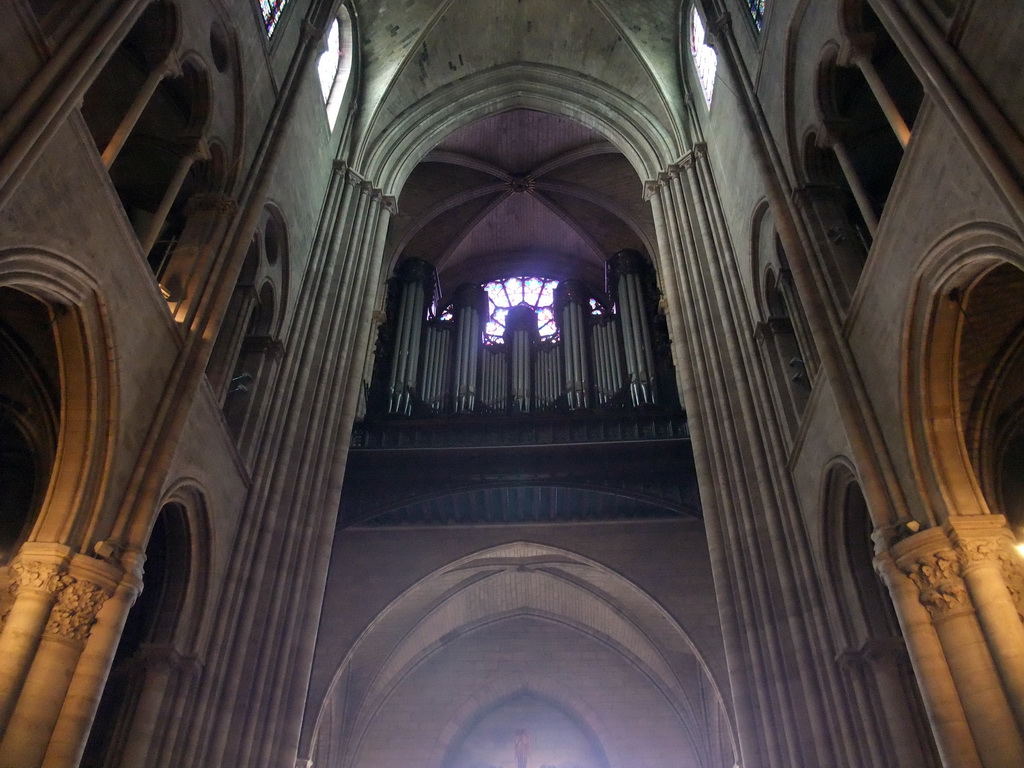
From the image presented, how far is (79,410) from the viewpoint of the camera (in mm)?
6340

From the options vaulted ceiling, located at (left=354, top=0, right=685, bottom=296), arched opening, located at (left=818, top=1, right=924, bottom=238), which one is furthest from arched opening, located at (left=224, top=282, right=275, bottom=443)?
arched opening, located at (left=818, top=1, right=924, bottom=238)

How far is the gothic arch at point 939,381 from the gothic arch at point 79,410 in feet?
19.6

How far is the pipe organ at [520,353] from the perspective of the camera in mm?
16953

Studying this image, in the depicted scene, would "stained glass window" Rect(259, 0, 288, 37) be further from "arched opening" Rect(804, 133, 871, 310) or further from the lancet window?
"arched opening" Rect(804, 133, 871, 310)

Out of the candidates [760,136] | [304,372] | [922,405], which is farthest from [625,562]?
[922,405]

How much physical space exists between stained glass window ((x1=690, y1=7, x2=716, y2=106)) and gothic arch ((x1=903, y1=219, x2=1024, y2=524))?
7218mm

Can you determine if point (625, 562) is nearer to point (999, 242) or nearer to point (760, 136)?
point (760, 136)

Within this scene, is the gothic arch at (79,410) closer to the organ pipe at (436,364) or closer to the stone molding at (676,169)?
the stone molding at (676,169)

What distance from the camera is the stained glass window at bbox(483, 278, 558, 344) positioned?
794 inches

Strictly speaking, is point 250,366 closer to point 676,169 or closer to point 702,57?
point 676,169

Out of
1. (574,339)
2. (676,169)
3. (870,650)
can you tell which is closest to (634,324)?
(574,339)

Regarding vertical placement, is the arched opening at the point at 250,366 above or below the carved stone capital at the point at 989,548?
above

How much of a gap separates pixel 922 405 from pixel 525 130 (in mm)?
13972

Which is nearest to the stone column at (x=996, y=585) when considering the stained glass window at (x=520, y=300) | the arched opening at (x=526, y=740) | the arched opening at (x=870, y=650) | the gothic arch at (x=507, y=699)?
the arched opening at (x=870, y=650)
